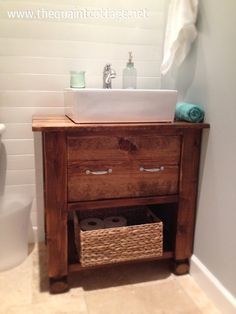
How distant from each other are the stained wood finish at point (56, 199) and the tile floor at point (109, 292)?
0.40 ft

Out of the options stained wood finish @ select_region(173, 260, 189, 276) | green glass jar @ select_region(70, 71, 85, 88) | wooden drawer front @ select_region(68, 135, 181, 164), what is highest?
green glass jar @ select_region(70, 71, 85, 88)

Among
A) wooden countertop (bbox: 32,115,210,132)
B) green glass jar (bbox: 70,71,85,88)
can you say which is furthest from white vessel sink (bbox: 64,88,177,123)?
green glass jar (bbox: 70,71,85,88)

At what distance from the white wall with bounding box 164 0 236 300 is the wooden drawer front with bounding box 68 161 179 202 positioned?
0.60ft

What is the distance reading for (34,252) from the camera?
176cm

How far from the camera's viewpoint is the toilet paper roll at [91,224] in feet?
5.05

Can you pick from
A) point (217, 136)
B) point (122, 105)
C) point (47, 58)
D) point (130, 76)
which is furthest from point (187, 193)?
point (47, 58)

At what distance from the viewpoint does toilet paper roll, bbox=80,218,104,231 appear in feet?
5.05

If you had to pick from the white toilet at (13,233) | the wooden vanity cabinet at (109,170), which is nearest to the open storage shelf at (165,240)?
the wooden vanity cabinet at (109,170)

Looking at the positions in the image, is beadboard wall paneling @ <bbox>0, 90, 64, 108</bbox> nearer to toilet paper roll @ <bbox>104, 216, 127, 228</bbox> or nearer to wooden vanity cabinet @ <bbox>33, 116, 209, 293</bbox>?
wooden vanity cabinet @ <bbox>33, 116, 209, 293</bbox>

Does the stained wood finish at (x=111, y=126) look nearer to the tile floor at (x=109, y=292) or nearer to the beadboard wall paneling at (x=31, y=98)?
the beadboard wall paneling at (x=31, y=98)

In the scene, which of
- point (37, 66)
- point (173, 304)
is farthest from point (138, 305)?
point (37, 66)

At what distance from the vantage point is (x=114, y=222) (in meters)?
1.64

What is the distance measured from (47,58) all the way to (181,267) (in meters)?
1.34

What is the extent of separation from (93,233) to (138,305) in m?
0.37
